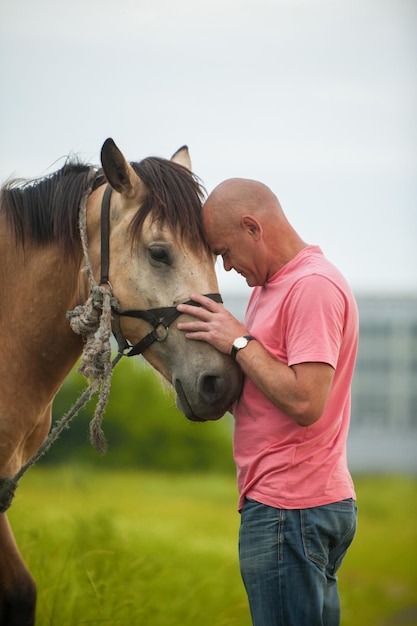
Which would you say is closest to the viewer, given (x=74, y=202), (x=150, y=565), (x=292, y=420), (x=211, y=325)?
(x=292, y=420)

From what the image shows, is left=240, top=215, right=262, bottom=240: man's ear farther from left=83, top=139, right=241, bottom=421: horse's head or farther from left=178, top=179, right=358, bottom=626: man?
left=83, top=139, right=241, bottom=421: horse's head

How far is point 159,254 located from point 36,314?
2.28 ft

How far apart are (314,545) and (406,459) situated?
1669 inches

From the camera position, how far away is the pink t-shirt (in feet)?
9.45

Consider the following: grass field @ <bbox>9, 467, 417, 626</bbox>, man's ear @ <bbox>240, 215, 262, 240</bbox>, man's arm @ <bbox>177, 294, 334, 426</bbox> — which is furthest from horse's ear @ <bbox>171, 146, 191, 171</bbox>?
grass field @ <bbox>9, 467, 417, 626</bbox>

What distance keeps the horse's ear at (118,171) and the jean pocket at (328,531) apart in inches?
58.2

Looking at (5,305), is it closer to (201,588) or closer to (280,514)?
(280,514)

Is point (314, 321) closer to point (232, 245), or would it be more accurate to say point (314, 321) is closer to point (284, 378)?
point (284, 378)

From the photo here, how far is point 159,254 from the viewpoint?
325cm

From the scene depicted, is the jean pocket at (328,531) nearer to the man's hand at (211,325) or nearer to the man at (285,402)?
the man at (285,402)

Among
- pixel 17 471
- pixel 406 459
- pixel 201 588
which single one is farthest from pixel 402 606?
pixel 406 459

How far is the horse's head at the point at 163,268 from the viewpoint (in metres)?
3.12

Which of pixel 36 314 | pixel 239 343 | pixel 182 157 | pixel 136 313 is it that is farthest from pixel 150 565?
pixel 239 343

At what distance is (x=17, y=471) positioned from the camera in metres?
3.80
